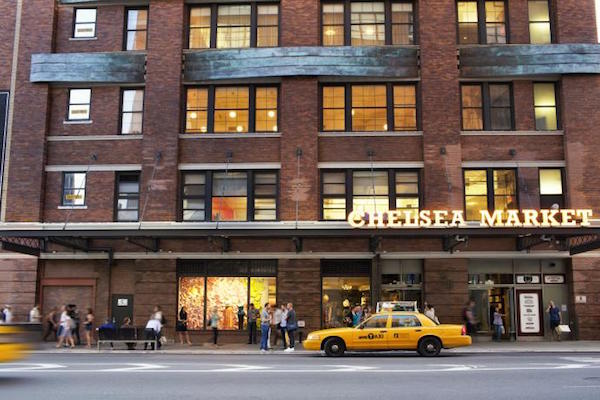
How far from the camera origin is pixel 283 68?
28.4m

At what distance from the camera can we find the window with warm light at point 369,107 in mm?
28750

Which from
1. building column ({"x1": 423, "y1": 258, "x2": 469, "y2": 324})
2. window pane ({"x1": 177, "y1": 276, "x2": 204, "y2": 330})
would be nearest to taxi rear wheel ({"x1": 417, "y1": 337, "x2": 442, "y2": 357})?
building column ({"x1": 423, "y1": 258, "x2": 469, "y2": 324})

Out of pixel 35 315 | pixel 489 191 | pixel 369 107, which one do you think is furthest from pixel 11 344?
pixel 489 191

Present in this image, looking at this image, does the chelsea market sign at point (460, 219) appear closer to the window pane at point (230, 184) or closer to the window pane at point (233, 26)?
the window pane at point (230, 184)

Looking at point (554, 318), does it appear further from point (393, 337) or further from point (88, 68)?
point (88, 68)

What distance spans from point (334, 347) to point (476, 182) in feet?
37.7

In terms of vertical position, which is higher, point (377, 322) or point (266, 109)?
point (266, 109)

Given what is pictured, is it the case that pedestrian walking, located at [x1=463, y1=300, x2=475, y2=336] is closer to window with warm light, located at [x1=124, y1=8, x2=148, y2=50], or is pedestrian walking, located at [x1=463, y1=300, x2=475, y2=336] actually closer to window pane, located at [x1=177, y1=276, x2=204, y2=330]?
window pane, located at [x1=177, y1=276, x2=204, y2=330]

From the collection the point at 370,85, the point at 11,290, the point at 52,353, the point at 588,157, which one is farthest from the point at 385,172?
the point at 11,290

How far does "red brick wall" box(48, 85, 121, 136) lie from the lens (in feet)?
95.7

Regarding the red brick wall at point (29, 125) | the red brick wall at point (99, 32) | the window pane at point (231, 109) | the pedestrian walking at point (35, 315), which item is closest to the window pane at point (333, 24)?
the window pane at point (231, 109)

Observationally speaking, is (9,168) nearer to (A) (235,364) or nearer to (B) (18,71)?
(B) (18,71)

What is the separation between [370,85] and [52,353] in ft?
55.8

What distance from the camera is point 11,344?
12.6m
